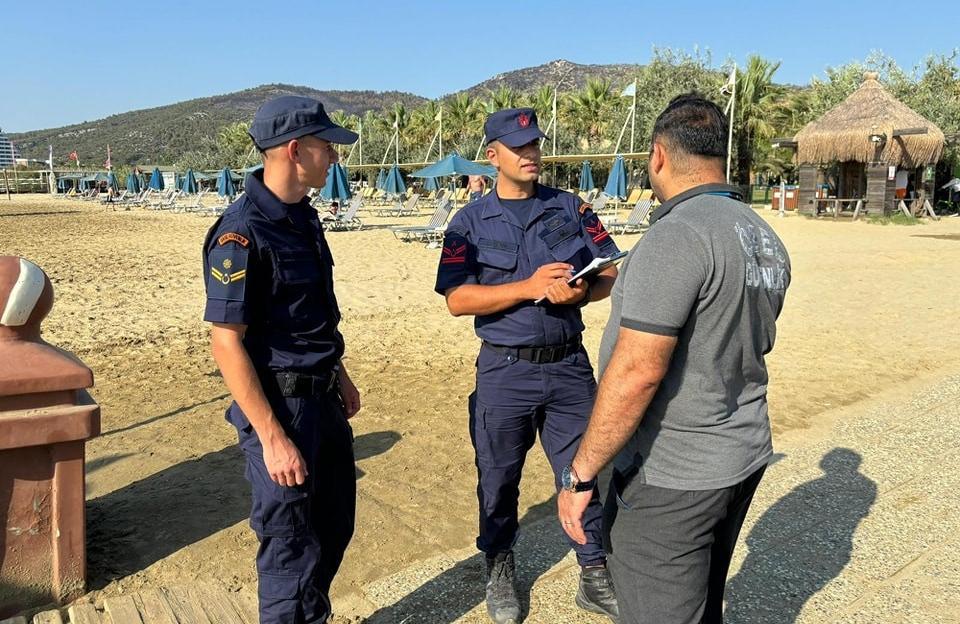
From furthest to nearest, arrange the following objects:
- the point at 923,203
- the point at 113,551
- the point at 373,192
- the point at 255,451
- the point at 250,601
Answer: the point at 373,192 < the point at 923,203 < the point at 113,551 < the point at 250,601 < the point at 255,451

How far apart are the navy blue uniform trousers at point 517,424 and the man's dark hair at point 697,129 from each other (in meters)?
1.17

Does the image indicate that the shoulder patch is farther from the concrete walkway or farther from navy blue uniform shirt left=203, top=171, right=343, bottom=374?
the concrete walkway

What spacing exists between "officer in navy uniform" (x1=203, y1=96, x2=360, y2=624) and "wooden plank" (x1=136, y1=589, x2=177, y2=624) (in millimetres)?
706

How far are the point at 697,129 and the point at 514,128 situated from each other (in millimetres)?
1190

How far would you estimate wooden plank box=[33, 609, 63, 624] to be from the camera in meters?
2.61

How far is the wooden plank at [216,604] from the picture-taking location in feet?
8.82

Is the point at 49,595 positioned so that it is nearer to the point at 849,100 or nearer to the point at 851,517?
the point at 851,517

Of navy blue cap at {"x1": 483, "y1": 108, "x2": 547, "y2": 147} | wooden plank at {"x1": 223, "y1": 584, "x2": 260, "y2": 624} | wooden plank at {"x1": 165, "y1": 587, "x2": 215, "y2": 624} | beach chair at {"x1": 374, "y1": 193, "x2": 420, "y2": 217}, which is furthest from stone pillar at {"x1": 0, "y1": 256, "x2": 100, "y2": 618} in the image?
beach chair at {"x1": 374, "y1": 193, "x2": 420, "y2": 217}

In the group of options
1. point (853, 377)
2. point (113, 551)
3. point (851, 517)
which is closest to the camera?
point (113, 551)

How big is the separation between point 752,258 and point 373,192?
38852mm

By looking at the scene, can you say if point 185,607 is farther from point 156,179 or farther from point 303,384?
point 156,179

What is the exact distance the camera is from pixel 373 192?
1554 inches

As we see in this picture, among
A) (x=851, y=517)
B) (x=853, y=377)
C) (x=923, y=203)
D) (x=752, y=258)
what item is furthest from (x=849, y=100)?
(x=752, y=258)

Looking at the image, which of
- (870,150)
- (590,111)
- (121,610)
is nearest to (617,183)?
(870,150)
